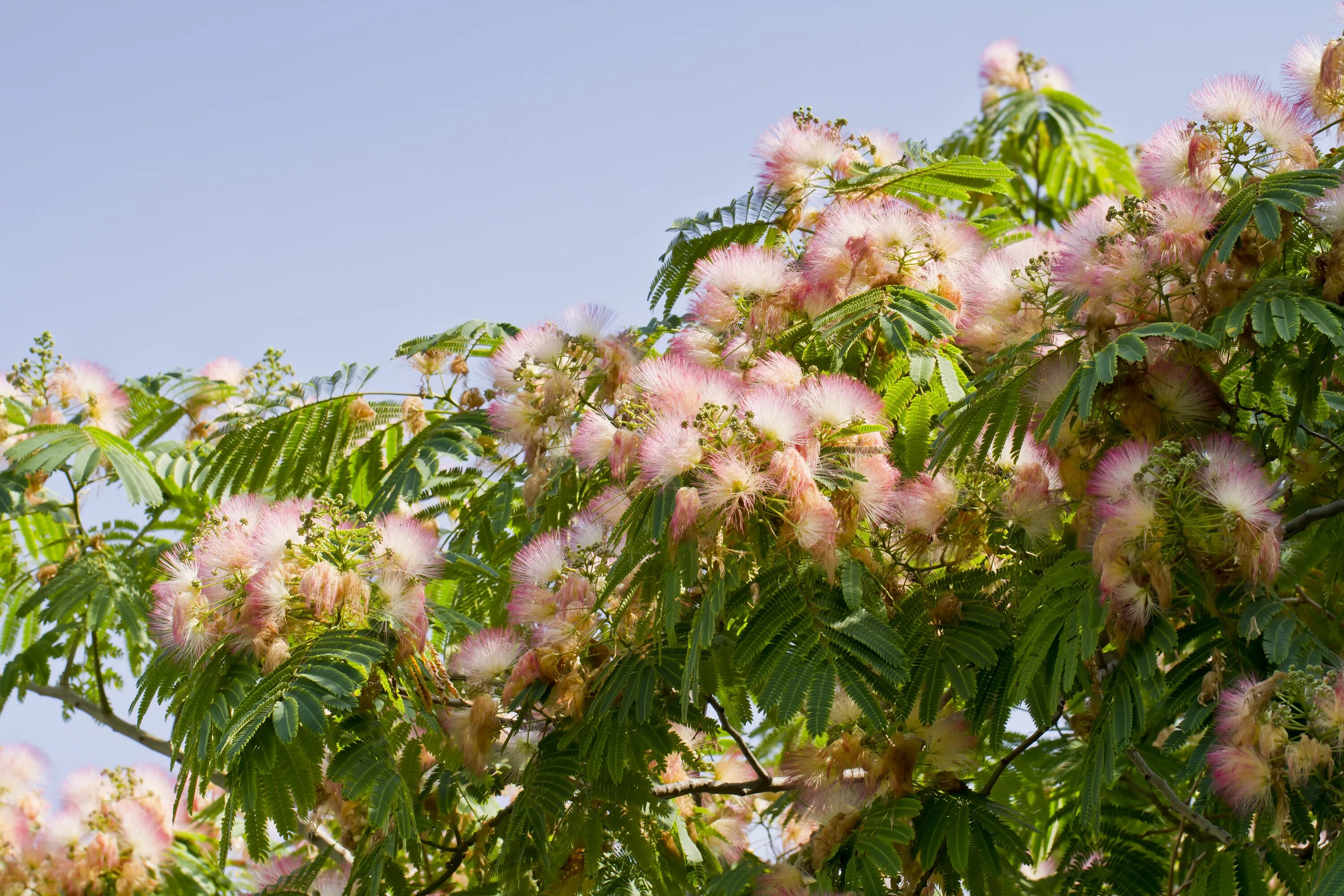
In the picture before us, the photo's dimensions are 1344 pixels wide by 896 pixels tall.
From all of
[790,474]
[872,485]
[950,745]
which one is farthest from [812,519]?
[950,745]

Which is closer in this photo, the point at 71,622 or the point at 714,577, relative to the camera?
the point at 714,577

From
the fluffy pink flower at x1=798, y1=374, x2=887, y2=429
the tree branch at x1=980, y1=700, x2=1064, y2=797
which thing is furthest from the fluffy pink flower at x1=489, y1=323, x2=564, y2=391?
the tree branch at x1=980, y1=700, x2=1064, y2=797

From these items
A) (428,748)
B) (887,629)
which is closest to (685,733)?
(428,748)

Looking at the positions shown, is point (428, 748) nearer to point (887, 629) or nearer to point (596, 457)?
point (596, 457)

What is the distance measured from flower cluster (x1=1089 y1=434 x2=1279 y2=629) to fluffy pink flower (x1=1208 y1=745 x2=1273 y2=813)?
38 cm

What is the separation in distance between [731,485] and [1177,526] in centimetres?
110

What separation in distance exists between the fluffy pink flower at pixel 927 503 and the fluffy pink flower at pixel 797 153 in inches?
57.7

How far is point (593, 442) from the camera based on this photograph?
13.0 ft

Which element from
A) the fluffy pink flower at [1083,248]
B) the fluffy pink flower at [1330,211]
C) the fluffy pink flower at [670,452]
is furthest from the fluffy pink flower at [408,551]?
the fluffy pink flower at [1330,211]

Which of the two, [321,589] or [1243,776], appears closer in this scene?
[1243,776]

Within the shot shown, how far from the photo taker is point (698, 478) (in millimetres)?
3469

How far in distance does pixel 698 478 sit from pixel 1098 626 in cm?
106

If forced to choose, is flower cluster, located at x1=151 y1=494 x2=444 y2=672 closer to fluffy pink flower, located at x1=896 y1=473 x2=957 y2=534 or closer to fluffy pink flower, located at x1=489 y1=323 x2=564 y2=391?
fluffy pink flower, located at x1=489 y1=323 x2=564 y2=391

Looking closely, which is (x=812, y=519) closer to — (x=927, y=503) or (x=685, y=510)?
(x=685, y=510)
